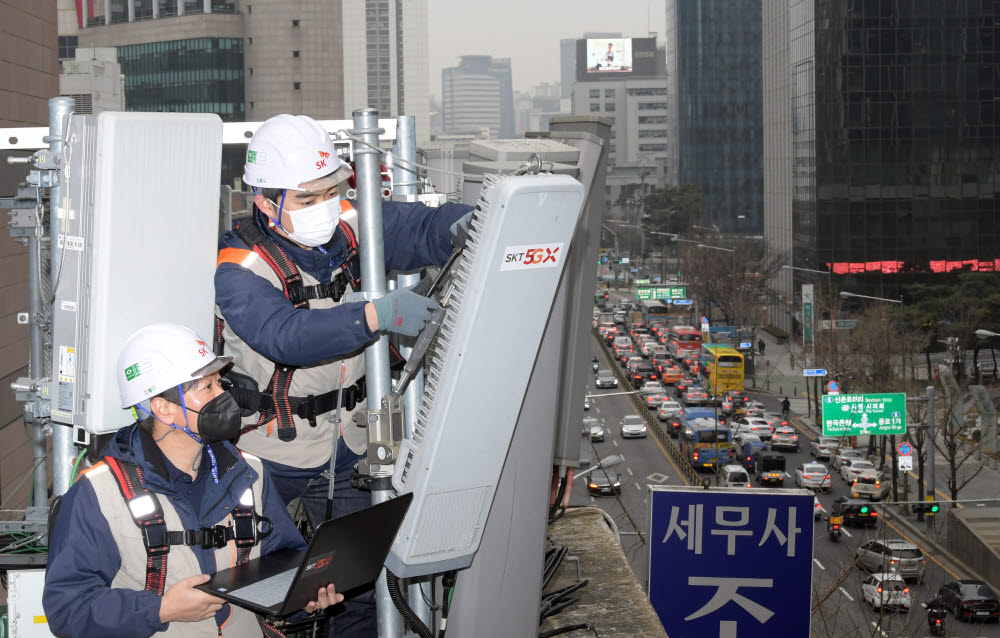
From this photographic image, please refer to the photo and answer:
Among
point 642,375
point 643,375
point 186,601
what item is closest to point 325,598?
point 186,601

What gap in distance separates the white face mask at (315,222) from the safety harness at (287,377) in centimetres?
13

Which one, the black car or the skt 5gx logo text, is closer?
the skt 5gx logo text

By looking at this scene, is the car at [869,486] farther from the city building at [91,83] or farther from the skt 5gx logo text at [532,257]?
the skt 5gx logo text at [532,257]

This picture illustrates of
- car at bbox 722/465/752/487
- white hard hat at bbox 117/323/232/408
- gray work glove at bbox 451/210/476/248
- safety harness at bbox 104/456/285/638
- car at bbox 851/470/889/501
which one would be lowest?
car at bbox 851/470/889/501

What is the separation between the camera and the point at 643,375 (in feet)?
250

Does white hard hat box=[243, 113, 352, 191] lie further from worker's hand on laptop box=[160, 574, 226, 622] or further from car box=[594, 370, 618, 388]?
car box=[594, 370, 618, 388]

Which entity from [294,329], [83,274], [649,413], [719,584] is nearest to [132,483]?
[294,329]

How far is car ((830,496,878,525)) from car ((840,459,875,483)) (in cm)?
320

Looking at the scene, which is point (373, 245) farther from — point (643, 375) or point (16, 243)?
point (643, 375)

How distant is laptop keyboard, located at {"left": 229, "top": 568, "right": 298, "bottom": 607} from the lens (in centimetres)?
451

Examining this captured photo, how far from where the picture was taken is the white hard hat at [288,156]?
548 centimetres

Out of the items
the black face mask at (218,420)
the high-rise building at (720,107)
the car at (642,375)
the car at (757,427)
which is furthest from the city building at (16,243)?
the high-rise building at (720,107)

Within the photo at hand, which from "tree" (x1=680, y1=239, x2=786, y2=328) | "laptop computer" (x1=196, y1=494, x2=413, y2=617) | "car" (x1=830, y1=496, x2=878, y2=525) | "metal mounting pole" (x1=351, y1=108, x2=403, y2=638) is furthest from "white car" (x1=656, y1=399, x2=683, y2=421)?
"laptop computer" (x1=196, y1=494, x2=413, y2=617)

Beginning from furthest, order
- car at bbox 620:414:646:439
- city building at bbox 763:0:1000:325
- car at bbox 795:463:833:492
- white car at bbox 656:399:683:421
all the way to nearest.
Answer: city building at bbox 763:0:1000:325 → white car at bbox 656:399:683:421 → car at bbox 620:414:646:439 → car at bbox 795:463:833:492
